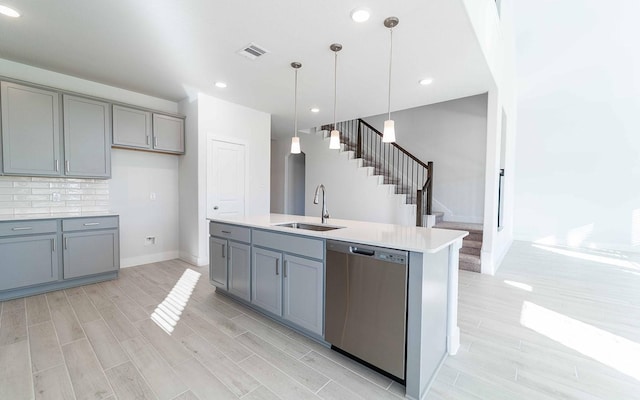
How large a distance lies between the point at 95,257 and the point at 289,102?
3.56m

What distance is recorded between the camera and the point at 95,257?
3480mm

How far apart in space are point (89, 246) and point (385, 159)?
238 inches

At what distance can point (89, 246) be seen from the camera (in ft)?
11.3

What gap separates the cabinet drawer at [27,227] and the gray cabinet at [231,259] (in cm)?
186

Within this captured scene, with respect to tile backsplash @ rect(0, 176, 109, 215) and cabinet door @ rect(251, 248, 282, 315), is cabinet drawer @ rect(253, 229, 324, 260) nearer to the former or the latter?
cabinet door @ rect(251, 248, 282, 315)

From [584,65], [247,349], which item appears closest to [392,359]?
[247,349]

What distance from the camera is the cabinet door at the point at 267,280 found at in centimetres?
237

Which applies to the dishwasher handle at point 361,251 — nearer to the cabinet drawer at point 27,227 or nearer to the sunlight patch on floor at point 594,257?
the cabinet drawer at point 27,227

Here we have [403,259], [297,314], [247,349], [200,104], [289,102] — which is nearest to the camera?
[403,259]

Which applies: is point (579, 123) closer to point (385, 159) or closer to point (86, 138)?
point (385, 159)

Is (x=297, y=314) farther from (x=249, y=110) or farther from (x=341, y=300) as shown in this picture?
(x=249, y=110)

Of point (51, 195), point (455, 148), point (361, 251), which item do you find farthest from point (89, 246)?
point (455, 148)

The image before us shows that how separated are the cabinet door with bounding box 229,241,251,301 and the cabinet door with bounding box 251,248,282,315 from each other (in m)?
0.09

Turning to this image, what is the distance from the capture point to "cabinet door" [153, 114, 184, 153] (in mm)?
4184
